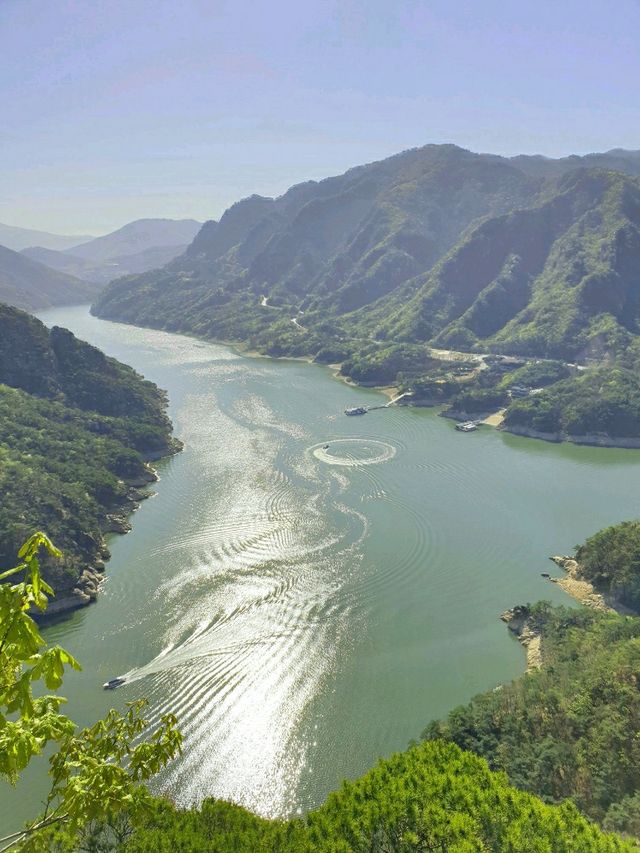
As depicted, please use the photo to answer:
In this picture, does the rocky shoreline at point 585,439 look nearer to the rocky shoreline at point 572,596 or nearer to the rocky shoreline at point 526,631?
the rocky shoreline at point 572,596

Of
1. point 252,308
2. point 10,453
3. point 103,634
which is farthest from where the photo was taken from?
point 252,308

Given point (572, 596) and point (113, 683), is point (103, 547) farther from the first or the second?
point (572, 596)

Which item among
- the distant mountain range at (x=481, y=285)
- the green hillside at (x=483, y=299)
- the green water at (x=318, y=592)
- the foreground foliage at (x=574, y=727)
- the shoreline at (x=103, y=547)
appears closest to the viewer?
the foreground foliage at (x=574, y=727)

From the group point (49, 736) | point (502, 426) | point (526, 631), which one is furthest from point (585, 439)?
point (49, 736)

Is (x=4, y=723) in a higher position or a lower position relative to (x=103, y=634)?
higher

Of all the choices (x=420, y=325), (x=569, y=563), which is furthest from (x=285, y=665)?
(x=420, y=325)

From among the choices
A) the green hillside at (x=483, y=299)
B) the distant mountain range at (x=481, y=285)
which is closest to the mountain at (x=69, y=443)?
the green hillside at (x=483, y=299)

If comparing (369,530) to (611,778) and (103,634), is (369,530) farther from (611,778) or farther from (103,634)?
(611,778)
